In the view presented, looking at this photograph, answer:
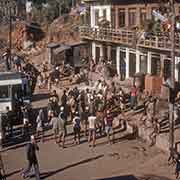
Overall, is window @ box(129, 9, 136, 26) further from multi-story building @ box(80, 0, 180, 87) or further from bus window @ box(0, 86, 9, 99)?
bus window @ box(0, 86, 9, 99)

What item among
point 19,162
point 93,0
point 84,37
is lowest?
point 19,162

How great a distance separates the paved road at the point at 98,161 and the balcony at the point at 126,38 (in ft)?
26.6

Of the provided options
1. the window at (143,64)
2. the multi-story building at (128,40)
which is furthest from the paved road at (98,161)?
the window at (143,64)

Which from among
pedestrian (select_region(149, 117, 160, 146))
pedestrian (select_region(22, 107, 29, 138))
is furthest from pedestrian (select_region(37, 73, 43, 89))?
pedestrian (select_region(149, 117, 160, 146))

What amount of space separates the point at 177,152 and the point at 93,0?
29493 millimetres

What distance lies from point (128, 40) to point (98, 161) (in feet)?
55.8

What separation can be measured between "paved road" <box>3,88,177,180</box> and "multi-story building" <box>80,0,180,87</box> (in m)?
8.76

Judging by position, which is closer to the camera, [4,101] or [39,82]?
[4,101]

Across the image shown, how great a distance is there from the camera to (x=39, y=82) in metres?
41.7

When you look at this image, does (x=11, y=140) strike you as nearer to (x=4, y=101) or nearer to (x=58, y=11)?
(x=4, y=101)

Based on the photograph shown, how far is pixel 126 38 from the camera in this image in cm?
3878

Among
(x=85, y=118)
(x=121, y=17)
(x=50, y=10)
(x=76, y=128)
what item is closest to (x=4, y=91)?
(x=85, y=118)

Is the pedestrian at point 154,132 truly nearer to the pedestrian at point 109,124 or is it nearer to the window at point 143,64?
the pedestrian at point 109,124

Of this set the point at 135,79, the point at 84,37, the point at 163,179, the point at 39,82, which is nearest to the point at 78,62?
the point at 84,37
